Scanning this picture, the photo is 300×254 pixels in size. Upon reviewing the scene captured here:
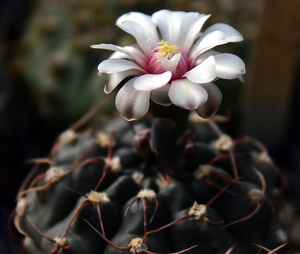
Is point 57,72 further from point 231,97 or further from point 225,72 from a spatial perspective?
point 225,72

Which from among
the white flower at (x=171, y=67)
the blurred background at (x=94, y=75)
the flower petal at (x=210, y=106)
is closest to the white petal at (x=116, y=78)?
the white flower at (x=171, y=67)

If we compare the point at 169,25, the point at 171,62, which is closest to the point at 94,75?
the point at 169,25

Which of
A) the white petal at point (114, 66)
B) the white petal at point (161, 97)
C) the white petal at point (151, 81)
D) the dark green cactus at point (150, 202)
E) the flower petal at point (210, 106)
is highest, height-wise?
the white petal at point (114, 66)

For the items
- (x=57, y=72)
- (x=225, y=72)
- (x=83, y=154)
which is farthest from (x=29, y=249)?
(x=57, y=72)

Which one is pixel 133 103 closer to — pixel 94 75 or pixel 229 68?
pixel 229 68

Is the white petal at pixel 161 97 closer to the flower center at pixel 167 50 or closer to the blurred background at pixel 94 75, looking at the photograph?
the flower center at pixel 167 50

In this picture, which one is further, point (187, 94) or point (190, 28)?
point (190, 28)
